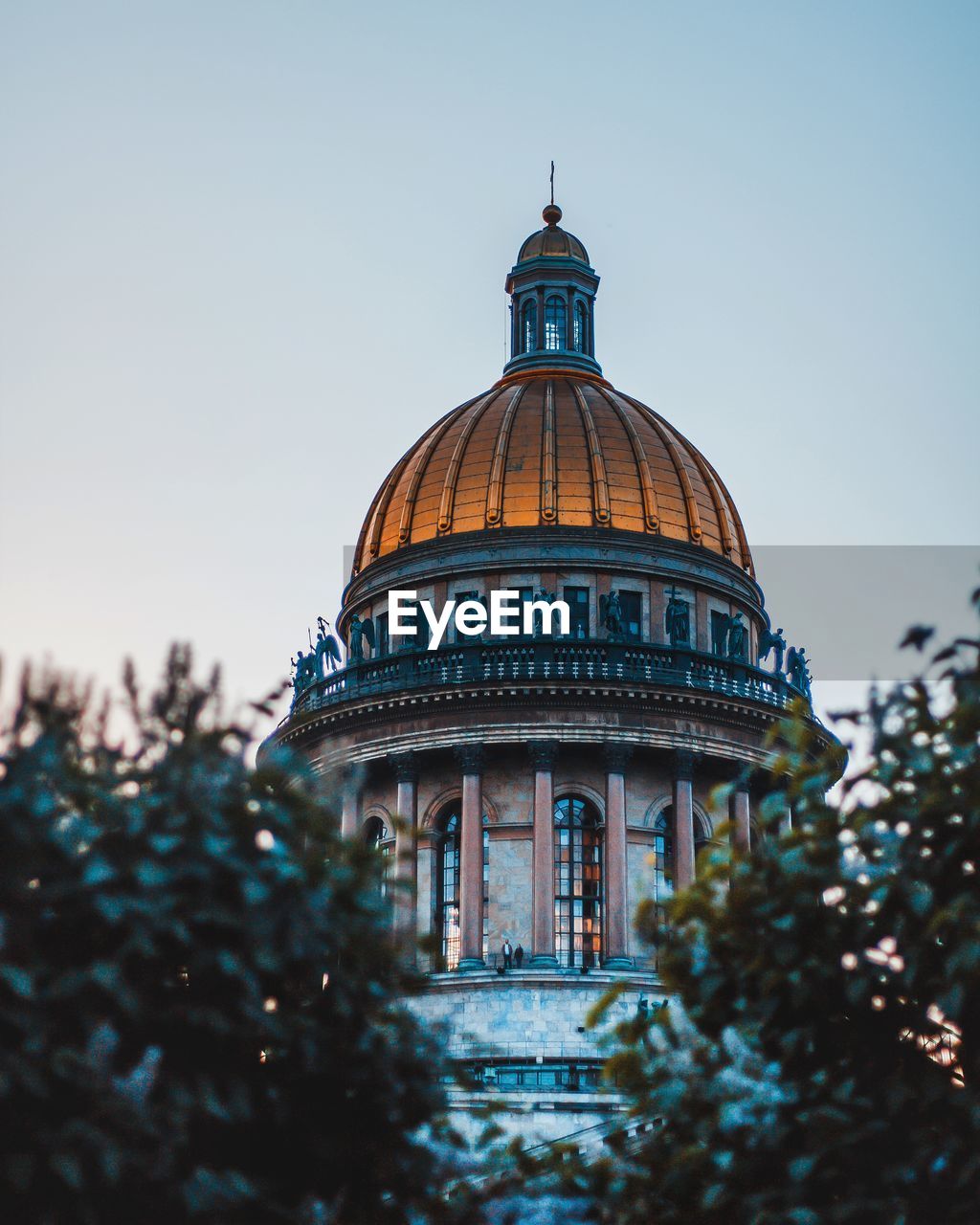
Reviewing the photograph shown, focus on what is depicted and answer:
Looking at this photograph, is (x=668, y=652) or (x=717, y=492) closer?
(x=668, y=652)

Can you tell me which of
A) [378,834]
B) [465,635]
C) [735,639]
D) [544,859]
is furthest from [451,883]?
[735,639]

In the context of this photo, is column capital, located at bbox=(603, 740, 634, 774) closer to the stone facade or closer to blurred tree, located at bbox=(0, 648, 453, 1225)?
the stone facade

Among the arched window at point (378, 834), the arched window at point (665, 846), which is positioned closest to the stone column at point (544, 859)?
the arched window at point (665, 846)

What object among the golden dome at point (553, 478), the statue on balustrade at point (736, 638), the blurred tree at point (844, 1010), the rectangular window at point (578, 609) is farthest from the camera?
the golden dome at point (553, 478)

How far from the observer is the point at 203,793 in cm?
1656

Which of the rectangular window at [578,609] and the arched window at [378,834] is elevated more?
the rectangular window at [578,609]

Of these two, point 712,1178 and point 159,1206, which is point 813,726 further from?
point 159,1206

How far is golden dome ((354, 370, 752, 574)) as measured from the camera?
60281mm

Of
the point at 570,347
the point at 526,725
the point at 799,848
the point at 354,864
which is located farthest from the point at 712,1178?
the point at 570,347

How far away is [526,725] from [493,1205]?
106 ft

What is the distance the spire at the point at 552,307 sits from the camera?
67.7 meters

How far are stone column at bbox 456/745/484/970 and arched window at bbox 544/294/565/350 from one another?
18301 mm

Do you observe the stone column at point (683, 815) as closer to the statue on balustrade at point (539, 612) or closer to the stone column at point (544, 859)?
the stone column at point (544, 859)

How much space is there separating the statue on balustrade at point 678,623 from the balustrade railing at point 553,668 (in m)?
0.74
